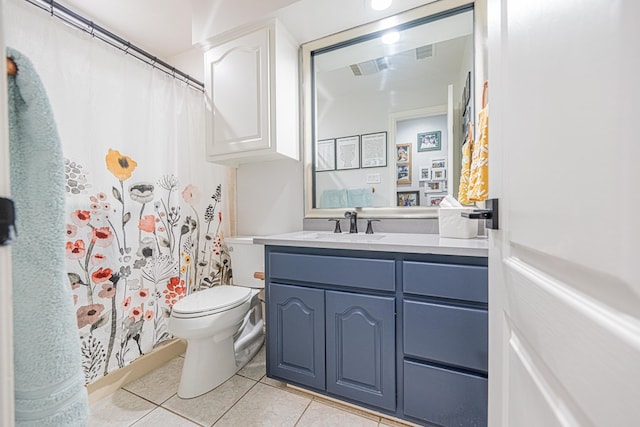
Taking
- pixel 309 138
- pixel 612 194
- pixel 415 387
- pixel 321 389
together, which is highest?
pixel 309 138

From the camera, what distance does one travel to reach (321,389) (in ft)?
4.28

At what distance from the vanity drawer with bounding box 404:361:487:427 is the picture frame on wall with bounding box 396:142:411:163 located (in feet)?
3.79

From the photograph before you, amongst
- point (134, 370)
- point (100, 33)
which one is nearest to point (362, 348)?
point (134, 370)

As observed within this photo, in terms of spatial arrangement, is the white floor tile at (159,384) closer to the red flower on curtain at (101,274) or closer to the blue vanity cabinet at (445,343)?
the red flower on curtain at (101,274)

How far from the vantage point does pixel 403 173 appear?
1658 mm

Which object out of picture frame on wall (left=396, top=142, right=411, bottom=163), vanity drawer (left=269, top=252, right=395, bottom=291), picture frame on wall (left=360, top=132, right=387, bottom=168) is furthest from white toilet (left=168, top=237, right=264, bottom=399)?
picture frame on wall (left=396, top=142, right=411, bottom=163)

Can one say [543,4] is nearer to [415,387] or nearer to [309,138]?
[415,387]

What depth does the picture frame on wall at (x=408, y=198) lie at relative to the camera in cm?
162

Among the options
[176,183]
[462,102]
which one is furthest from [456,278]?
[176,183]

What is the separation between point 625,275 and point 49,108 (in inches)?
30.7

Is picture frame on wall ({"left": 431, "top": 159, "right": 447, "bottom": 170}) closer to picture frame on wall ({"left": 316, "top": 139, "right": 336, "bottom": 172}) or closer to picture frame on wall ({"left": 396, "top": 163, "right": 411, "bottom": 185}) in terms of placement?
picture frame on wall ({"left": 396, "top": 163, "right": 411, "bottom": 185})

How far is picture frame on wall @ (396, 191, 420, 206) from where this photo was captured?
1620mm

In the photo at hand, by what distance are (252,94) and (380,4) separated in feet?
3.11

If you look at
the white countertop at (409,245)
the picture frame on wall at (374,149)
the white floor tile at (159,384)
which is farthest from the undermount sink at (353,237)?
the white floor tile at (159,384)
